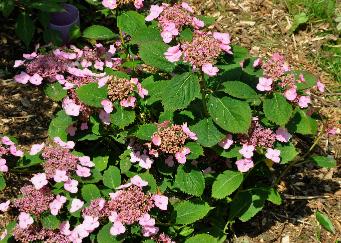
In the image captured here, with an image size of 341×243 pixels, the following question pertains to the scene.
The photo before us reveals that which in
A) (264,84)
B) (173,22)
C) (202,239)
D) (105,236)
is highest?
(173,22)

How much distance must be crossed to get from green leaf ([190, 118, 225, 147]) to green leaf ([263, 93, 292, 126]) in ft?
→ 0.84

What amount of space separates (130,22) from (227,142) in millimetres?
942

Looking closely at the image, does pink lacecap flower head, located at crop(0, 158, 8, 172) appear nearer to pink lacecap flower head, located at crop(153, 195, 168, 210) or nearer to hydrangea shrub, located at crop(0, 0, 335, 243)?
hydrangea shrub, located at crop(0, 0, 335, 243)

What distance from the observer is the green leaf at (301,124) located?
2.73 meters

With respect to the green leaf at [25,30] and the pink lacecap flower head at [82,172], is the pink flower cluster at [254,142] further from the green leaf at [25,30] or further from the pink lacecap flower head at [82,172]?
the green leaf at [25,30]

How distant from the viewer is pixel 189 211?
9.02 ft

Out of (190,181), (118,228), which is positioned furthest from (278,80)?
(118,228)

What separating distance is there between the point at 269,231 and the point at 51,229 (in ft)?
4.39

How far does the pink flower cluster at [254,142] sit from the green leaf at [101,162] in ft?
2.28

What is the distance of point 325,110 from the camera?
379 centimetres

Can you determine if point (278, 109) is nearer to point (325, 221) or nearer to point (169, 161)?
point (169, 161)

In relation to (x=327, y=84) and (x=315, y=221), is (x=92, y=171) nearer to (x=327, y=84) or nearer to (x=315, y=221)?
(x=315, y=221)

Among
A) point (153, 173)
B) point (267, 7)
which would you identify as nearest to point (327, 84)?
point (267, 7)

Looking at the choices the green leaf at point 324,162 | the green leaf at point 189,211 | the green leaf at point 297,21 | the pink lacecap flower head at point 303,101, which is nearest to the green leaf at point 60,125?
the green leaf at point 189,211
